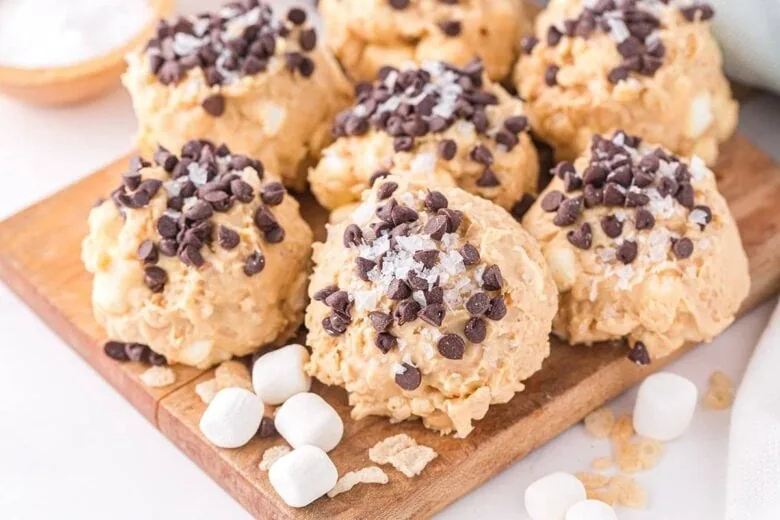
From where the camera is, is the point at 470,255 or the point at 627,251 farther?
the point at 627,251

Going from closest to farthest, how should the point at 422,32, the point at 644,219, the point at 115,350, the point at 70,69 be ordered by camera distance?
the point at 644,219 → the point at 115,350 → the point at 422,32 → the point at 70,69

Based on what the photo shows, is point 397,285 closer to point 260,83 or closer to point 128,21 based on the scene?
point 260,83

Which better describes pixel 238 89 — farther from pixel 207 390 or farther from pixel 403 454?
pixel 403 454

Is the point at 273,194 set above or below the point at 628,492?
above

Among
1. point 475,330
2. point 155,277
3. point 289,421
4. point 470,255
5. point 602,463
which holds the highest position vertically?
point 470,255

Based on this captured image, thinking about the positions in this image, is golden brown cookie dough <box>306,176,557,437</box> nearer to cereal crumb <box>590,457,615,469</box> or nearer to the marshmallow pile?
the marshmallow pile

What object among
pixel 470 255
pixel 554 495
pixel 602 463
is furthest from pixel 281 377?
pixel 602 463

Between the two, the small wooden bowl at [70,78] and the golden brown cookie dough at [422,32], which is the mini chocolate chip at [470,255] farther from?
the small wooden bowl at [70,78]
